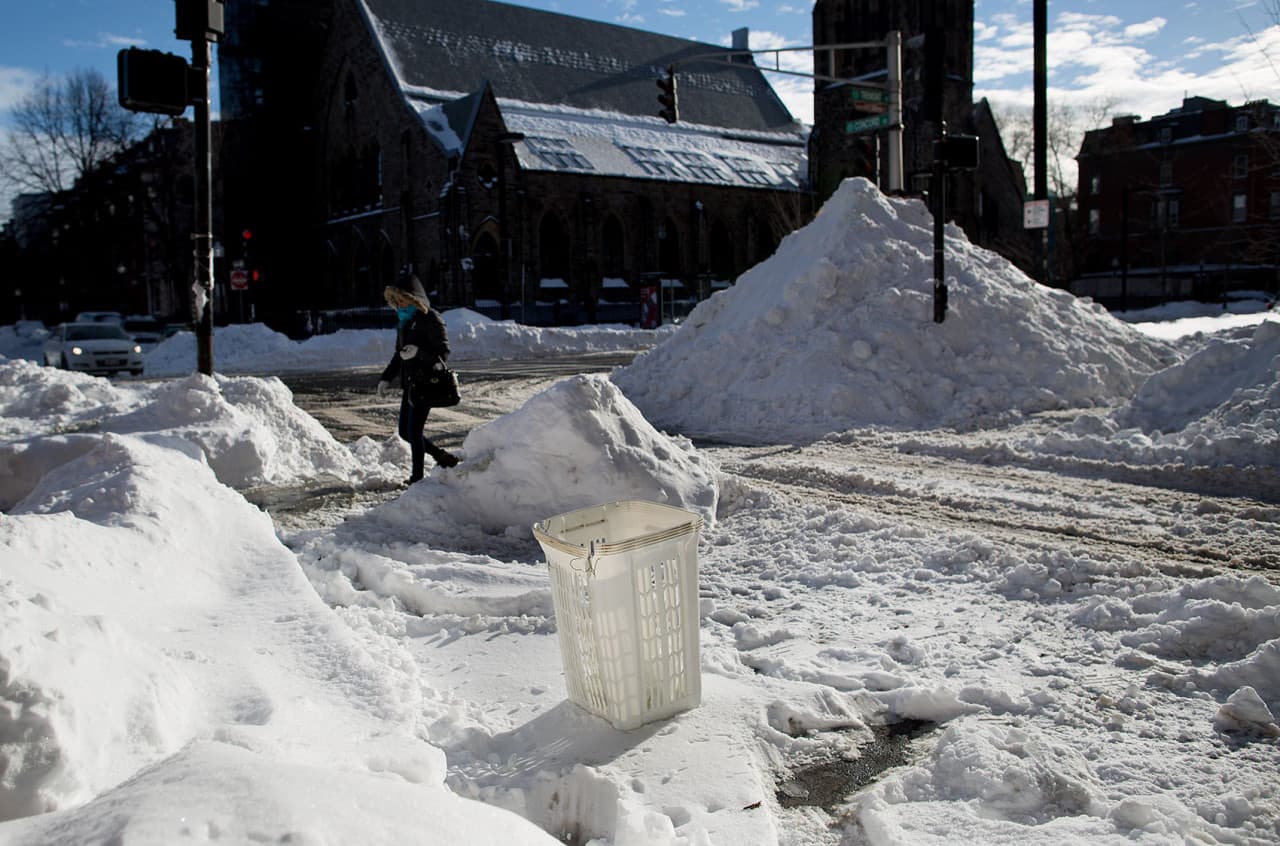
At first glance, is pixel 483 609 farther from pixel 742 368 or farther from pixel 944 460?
pixel 742 368

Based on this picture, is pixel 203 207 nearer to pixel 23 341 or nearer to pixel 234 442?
pixel 234 442

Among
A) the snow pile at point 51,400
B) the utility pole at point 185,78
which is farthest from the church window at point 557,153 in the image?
the utility pole at point 185,78

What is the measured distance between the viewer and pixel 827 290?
47.6 feet

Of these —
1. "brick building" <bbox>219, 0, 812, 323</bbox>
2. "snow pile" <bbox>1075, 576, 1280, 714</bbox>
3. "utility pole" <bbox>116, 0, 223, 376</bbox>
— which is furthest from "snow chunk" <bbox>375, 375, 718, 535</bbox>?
"brick building" <bbox>219, 0, 812, 323</bbox>

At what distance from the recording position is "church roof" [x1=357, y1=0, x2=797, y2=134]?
146ft

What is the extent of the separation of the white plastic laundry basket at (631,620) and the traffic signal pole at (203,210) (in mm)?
8338

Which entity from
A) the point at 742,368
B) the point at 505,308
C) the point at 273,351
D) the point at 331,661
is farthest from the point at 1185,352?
the point at 505,308

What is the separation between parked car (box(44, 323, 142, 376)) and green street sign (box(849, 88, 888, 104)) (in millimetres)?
19740

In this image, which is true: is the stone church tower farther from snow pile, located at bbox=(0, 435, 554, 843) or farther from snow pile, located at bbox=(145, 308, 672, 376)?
snow pile, located at bbox=(0, 435, 554, 843)

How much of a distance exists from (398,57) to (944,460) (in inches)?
1563

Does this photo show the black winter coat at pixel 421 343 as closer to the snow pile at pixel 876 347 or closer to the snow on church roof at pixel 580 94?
the snow pile at pixel 876 347

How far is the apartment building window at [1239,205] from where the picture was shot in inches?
2512

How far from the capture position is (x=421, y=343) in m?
8.73

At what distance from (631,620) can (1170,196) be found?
243 feet
